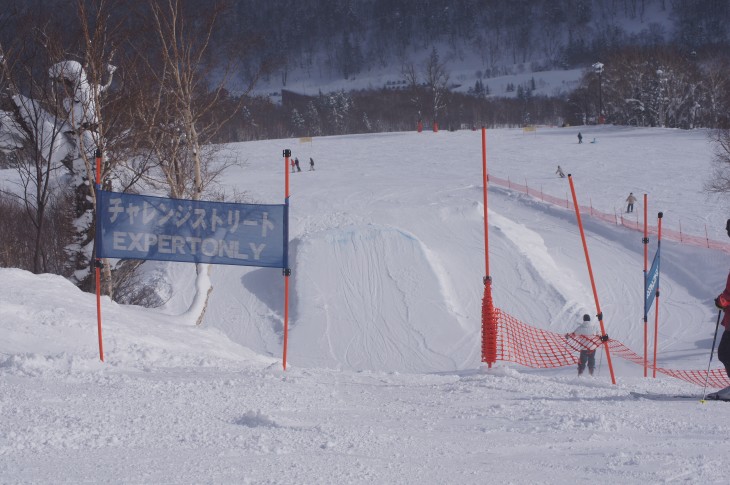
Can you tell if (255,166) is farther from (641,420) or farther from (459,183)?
(641,420)

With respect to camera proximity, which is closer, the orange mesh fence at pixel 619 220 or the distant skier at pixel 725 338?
the distant skier at pixel 725 338

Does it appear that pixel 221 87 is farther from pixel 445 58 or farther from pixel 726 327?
pixel 445 58

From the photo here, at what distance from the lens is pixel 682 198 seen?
32750 millimetres

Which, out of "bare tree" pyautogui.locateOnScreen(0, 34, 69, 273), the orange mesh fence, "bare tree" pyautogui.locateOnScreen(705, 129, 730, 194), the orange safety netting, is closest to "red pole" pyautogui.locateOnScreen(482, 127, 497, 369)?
the orange safety netting

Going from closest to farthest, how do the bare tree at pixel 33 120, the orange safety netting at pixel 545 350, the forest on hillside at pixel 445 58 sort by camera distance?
1. the orange safety netting at pixel 545 350
2. the bare tree at pixel 33 120
3. the forest on hillside at pixel 445 58

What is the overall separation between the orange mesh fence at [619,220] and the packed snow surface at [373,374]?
685 mm

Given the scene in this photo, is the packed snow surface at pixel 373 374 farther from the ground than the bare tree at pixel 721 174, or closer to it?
closer to it

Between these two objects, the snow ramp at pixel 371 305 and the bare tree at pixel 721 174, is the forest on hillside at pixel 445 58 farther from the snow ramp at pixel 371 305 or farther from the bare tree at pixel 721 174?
the bare tree at pixel 721 174

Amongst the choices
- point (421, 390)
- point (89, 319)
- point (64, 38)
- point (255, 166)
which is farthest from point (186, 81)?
point (255, 166)

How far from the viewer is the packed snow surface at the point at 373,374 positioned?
420 cm

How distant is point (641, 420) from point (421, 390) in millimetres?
→ 1922

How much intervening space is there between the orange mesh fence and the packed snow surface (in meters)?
0.69

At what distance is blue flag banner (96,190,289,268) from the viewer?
7.62 meters

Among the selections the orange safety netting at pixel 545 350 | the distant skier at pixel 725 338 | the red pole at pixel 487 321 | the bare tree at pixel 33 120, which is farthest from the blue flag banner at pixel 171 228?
the bare tree at pixel 33 120
